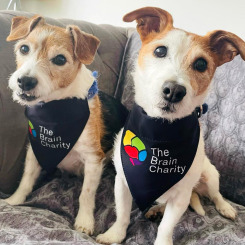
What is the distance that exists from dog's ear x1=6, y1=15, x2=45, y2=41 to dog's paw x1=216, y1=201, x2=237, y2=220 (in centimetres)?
146

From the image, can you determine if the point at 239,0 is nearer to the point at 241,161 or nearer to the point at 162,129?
the point at 241,161

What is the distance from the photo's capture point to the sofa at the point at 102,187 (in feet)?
4.53

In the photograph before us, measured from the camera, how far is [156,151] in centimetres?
136

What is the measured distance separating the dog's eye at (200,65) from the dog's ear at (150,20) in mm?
237

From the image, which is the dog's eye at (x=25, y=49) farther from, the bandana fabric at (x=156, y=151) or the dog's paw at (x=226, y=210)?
the dog's paw at (x=226, y=210)

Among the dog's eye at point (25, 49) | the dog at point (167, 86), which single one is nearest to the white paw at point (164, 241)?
the dog at point (167, 86)

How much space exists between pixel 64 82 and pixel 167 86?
64 cm

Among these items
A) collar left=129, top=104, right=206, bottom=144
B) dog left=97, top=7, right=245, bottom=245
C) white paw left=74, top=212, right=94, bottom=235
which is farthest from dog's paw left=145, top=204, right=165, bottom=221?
collar left=129, top=104, right=206, bottom=144

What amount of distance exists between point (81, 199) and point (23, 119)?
618 millimetres

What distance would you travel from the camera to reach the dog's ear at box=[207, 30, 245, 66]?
49.2 inches

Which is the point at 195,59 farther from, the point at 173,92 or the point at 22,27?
the point at 22,27

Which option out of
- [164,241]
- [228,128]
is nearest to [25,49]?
[164,241]

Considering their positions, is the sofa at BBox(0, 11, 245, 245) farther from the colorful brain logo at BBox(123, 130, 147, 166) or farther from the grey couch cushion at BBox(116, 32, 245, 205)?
the colorful brain logo at BBox(123, 130, 147, 166)

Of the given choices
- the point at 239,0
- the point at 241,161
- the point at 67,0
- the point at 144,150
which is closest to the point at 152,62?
the point at 144,150
